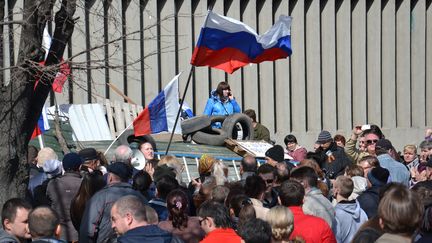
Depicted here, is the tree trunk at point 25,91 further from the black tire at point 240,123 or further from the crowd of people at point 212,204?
the black tire at point 240,123

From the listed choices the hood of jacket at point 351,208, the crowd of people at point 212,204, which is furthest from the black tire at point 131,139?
the hood of jacket at point 351,208

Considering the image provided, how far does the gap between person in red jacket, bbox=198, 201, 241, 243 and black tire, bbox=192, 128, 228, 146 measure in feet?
33.1

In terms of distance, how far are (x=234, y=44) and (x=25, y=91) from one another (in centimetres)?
591

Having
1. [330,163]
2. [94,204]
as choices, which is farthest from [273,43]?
[94,204]

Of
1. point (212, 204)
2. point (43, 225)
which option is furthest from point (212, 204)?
point (43, 225)

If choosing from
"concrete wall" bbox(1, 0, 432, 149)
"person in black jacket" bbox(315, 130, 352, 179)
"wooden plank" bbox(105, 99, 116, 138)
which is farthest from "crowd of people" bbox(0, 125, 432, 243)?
"concrete wall" bbox(1, 0, 432, 149)

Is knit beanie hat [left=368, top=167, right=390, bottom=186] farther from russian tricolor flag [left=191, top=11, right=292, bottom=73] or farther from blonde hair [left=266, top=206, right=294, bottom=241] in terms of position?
russian tricolor flag [left=191, top=11, right=292, bottom=73]

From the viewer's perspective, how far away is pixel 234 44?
52.2 feet

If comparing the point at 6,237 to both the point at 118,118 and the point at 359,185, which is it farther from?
the point at 118,118

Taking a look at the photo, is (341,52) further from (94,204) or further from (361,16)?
(94,204)

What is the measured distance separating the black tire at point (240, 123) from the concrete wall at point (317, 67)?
4169 millimetres

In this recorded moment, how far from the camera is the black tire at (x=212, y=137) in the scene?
744 inches

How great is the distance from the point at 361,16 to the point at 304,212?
1884 centimetres

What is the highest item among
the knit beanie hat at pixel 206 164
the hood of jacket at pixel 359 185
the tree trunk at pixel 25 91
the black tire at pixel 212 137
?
the tree trunk at pixel 25 91
